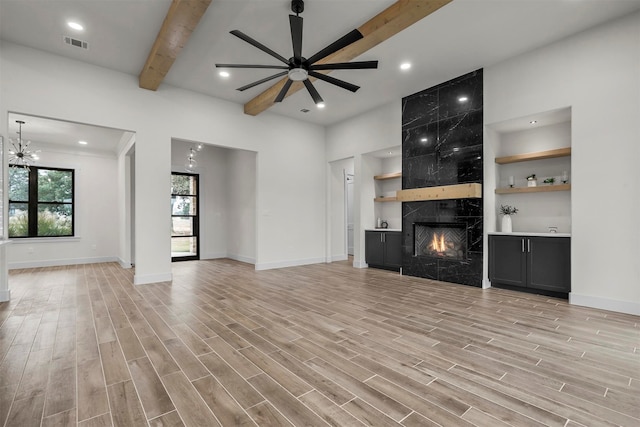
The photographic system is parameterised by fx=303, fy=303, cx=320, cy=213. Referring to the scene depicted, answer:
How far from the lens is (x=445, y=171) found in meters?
5.35

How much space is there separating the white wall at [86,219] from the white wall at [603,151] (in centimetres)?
988

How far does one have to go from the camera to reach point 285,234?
7141 mm

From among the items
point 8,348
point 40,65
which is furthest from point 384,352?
point 40,65

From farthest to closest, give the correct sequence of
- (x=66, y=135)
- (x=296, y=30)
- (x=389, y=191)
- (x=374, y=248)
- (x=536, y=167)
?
1. (x=389, y=191)
2. (x=66, y=135)
3. (x=374, y=248)
4. (x=536, y=167)
5. (x=296, y=30)

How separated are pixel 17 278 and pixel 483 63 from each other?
9186 mm

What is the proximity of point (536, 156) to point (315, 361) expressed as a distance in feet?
14.8

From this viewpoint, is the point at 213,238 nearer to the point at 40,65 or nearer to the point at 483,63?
the point at 40,65

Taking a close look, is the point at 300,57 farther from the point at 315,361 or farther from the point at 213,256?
the point at 213,256

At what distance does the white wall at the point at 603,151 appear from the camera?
3580mm

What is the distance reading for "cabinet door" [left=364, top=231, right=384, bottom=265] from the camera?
6.64 metres

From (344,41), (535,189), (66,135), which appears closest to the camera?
(344,41)

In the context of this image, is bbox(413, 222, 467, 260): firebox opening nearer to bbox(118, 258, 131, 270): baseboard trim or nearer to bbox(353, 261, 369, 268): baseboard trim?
bbox(353, 261, 369, 268): baseboard trim

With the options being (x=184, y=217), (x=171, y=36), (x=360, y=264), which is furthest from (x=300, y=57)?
(x=184, y=217)

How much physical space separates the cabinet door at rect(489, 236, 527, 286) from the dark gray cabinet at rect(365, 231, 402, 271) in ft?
5.91
